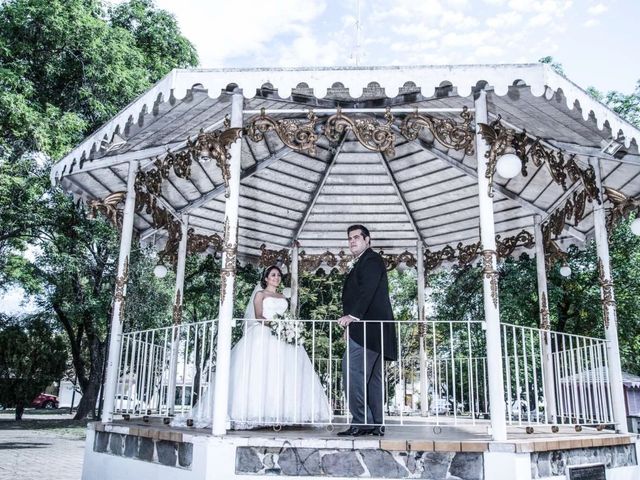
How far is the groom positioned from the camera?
5156mm

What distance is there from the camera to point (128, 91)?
1506cm

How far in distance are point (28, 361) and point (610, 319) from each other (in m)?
21.8

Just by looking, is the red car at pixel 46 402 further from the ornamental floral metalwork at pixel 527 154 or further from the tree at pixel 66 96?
the ornamental floral metalwork at pixel 527 154

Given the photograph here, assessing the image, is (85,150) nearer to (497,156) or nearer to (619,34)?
(497,156)

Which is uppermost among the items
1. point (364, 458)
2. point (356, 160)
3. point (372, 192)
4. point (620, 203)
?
point (356, 160)

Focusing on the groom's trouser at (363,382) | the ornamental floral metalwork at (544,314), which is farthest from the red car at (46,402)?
the groom's trouser at (363,382)

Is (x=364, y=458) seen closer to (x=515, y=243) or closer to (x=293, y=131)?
(x=293, y=131)

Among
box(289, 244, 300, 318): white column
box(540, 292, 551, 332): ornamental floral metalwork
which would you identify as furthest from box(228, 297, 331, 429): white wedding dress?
box(540, 292, 551, 332): ornamental floral metalwork

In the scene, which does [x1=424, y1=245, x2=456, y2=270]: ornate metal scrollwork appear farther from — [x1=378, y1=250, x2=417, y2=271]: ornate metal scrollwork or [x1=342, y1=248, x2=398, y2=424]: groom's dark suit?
[x1=342, y1=248, x2=398, y2=424]: groom's dark suit

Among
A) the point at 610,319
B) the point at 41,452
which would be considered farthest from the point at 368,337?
the point at 41,452

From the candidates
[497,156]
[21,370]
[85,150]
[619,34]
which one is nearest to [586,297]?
[619,34]

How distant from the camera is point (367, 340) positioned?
17.3 feet

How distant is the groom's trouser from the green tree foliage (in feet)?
65.7

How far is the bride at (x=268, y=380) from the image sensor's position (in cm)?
573
